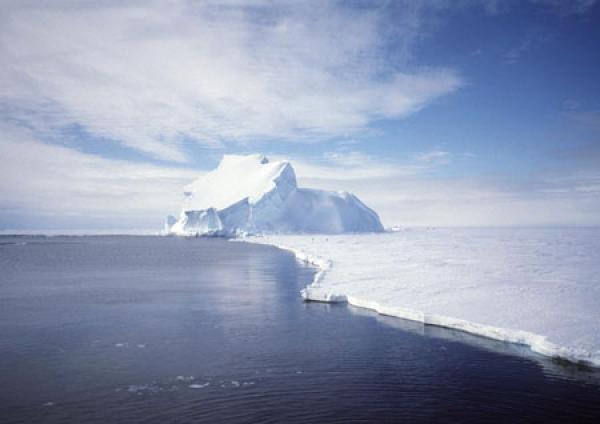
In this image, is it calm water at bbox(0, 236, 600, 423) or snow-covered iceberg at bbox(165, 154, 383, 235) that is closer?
calm water at bbox(0, 236, 600, 423)

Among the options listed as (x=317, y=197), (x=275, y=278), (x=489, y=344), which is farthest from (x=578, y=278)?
(x=317, y=197)

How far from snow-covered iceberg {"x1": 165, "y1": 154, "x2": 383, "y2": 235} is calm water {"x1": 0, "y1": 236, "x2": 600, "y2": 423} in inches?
2999

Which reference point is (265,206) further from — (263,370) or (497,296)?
(263,370)

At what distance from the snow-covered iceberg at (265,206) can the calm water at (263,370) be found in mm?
76163

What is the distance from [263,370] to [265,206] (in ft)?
276

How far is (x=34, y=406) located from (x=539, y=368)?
11.6m

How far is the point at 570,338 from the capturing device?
11406 millimetres

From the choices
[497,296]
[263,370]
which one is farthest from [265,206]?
[263,370]

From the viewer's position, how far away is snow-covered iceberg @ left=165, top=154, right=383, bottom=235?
9519cm

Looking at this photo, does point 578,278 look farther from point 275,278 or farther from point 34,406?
point 34,406

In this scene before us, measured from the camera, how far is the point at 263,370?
10.7m

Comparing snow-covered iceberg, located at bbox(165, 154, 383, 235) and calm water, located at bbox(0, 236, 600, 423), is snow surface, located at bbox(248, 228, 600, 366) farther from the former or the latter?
snow-covered iceberg, located at bbox(165, 154, 383, 235)

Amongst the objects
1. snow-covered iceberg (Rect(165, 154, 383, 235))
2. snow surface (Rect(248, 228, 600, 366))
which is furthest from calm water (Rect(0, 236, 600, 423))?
snow-covered iceberg (Rect(165, 154, 383, 235))

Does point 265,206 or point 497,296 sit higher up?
point 265,206
